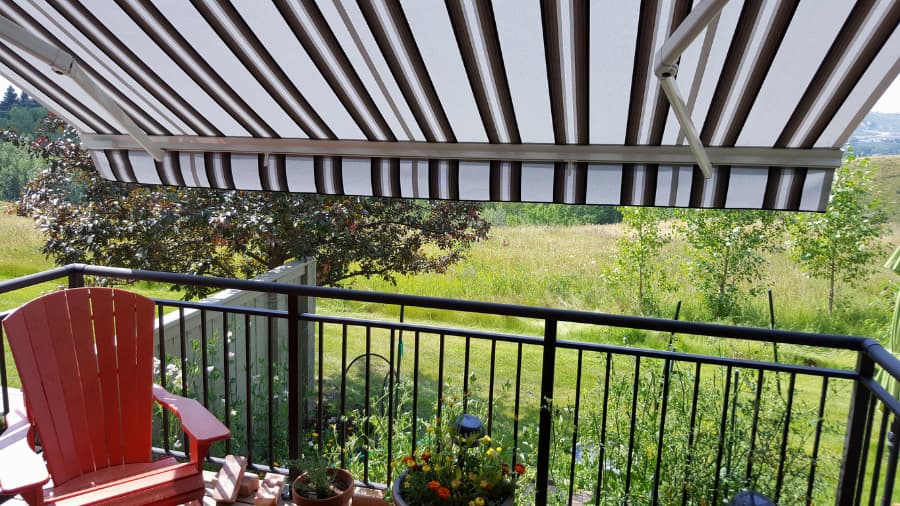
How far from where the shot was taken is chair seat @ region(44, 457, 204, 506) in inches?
93.0

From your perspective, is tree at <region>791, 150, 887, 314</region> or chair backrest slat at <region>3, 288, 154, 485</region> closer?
chair backrest slat at <region>3, 288, 154, 485</region>

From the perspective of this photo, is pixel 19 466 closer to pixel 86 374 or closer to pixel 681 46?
pixel 86 374

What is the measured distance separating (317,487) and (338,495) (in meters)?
0.11

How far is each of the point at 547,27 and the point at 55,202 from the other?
6262 millimetres

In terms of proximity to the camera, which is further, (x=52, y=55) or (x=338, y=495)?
(x=338, y=495)

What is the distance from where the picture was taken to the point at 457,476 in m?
2.56

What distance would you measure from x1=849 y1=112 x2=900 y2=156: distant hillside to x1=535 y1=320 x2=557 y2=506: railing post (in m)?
13.4

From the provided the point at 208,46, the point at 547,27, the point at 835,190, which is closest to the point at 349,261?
the point at 208,46

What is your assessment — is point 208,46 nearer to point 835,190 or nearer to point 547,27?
point 547,27

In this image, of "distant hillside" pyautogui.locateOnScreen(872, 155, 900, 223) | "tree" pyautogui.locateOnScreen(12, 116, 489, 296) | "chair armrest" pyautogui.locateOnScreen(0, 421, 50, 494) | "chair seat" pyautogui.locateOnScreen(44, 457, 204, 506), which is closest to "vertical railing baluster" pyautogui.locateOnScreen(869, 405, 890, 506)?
"chair seat" pyautogui.locateOnScreen(44, 457, 204, 506)

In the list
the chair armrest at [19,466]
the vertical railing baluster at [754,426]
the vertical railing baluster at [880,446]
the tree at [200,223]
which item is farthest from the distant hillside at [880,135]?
the chair armrest at [19,466]

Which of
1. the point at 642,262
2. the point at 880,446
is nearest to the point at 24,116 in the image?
the point at 642,262

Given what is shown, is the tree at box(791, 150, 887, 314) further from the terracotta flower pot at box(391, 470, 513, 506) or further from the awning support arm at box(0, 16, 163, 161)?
the awning support arm at box(0, 16, 163, 161)

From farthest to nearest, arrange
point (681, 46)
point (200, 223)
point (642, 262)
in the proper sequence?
point (642, 262) < point (200, 223) < point (681, 46)
